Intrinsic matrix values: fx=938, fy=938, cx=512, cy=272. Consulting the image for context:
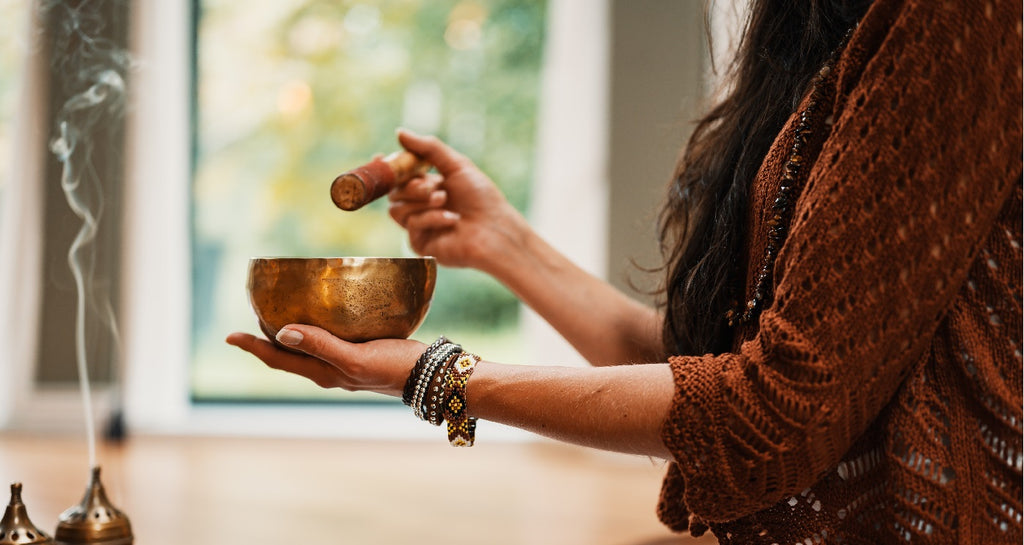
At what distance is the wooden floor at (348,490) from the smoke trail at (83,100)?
0.67 feet

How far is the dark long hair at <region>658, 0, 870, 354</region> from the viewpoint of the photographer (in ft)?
3.18

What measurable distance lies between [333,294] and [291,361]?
0.28 feet

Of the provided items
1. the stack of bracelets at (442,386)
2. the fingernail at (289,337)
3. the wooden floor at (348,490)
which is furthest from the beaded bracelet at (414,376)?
the wooden floor at (348,490)

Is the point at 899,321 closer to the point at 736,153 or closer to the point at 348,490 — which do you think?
the point at 736,153

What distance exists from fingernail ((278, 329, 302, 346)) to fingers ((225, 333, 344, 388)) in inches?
1.7

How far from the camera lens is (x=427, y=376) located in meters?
0.88

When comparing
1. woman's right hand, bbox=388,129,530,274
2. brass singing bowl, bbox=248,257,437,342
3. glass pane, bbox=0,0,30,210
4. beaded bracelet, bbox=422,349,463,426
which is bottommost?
beaded bracelet, bbox=422,349,463,426

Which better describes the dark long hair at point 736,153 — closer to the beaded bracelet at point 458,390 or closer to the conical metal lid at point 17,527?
the beaded bracelet at point 458,390

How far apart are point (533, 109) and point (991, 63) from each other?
2.96m

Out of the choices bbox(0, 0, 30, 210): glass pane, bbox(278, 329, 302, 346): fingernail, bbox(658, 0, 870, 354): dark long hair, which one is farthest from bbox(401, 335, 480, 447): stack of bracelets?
bbox(0, 0, 30, 210): glass pane

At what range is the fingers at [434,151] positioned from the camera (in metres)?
1.29

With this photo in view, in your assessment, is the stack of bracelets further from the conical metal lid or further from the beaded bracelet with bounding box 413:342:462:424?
the conical metal lid

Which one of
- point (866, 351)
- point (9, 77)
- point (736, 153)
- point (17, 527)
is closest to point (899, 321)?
point (866, 351)

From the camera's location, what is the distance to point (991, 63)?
70 cm
